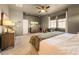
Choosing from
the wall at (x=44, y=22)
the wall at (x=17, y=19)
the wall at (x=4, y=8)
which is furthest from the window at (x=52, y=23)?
the wall at (x=4, y=8)

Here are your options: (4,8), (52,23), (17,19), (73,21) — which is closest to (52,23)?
(52,23)

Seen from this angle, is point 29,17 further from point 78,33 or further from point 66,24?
point 78,33

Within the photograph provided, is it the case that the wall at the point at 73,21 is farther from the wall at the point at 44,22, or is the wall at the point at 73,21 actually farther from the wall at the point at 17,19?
the wall at the point at 17,19

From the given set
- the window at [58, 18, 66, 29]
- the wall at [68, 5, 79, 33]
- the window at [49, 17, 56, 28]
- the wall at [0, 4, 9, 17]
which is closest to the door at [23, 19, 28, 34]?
the wall at [0, 4, 9, 17]

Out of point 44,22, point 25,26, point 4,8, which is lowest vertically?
point 25,26

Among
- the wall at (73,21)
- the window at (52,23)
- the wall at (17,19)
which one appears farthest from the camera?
the window at (52,23)

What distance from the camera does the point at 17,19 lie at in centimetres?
207

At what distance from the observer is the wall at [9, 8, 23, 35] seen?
1914mm

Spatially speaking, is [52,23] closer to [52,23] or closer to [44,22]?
[52,23]

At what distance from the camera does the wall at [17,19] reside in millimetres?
1914
